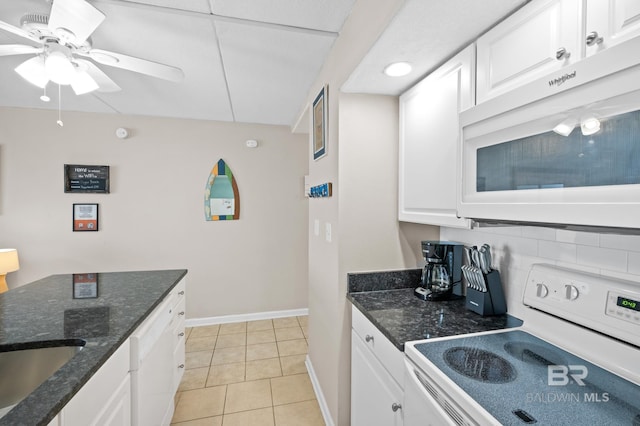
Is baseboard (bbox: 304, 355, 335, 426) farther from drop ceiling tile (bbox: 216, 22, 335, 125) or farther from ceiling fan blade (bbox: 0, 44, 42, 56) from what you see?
ceiling fan blade (bbox: 0, 44, 42, 56)

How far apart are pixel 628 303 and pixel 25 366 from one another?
209cm

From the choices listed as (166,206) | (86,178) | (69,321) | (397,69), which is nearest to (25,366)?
(69,321)

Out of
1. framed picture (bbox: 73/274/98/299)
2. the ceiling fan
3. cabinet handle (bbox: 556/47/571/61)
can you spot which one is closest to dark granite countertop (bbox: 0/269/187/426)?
framed picture (bbox: 73/274/98/299)

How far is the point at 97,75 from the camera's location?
1.81 m

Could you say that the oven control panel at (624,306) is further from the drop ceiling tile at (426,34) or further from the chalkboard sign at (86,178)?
the chalkboard sign at (86,178)

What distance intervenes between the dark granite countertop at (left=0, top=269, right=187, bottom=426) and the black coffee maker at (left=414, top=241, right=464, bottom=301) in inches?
56.8

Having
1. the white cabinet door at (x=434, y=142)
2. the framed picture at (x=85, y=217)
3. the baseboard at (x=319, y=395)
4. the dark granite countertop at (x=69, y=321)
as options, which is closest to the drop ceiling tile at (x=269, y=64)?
the white cabinet door at (x=434, y=142)

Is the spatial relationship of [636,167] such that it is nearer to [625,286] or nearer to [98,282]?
[625,286]

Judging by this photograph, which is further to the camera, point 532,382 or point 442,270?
point 442,270

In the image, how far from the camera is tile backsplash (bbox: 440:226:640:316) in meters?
0.95

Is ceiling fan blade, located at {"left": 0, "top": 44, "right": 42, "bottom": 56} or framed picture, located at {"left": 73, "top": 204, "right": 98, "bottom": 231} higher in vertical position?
ceiling fan blade, located at {"left": 0, "top": 44, "right": 42, "bottom": 56}

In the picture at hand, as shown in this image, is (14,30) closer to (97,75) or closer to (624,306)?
(97,75)

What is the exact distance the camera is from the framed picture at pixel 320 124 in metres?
1.97

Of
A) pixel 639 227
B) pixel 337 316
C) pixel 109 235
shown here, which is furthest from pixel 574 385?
pixel 109 235
